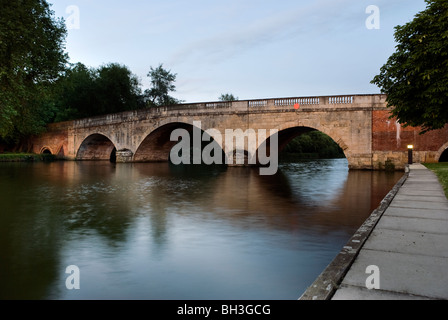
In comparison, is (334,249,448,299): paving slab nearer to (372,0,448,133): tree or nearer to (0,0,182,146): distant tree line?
(372,0,448,133): tree

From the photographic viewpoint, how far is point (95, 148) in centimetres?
4903

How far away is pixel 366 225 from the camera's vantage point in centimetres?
569

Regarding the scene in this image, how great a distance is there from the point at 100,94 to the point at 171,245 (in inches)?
1915

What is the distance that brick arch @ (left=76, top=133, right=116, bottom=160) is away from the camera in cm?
4578

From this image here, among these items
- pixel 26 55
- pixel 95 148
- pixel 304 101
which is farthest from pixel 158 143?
pixel 26 55

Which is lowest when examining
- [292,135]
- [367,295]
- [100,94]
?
[367,295]

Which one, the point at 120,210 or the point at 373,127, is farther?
the point at 373,127

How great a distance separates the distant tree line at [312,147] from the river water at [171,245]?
52.4 m

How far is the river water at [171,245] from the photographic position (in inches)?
170

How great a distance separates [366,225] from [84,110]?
176 ft

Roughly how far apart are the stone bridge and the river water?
13833mm

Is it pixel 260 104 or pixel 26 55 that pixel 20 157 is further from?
pixel 260 104
